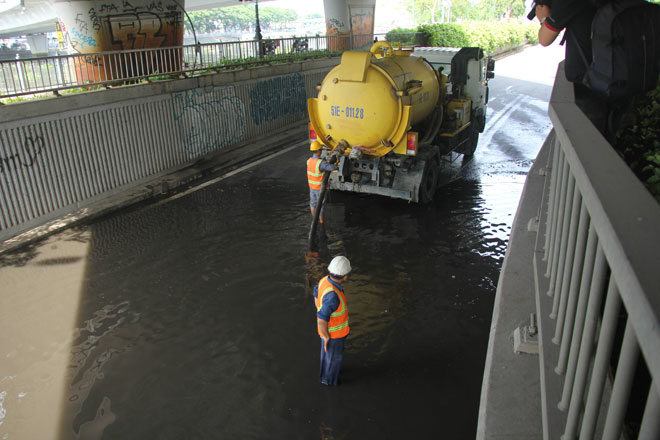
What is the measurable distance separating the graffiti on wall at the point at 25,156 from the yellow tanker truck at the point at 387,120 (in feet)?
16.9

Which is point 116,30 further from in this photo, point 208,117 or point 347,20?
point 347,20

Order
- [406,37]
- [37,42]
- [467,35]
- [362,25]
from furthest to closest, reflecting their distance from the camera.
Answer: [37,42], [467,35], [406,37], [362,25]

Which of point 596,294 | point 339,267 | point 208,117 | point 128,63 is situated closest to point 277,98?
point 208,117

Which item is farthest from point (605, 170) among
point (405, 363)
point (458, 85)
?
point (458, 85)

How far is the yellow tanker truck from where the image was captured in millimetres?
8836

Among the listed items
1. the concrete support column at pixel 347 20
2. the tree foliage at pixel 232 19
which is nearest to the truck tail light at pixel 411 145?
the concrete support column at pixel 347 20

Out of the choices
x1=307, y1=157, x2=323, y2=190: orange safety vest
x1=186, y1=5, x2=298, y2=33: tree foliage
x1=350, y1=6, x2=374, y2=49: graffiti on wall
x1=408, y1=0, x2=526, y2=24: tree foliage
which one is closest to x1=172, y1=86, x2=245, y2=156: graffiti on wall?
x1=307, y1=157, x2=323, y2=190: orange safety vest

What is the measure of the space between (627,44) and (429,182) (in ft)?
22.1

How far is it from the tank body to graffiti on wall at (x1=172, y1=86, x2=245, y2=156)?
463 cm

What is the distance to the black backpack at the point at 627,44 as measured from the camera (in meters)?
3.71

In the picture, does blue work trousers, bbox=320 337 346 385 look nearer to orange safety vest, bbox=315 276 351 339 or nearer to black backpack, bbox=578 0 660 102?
orange safety vest, bbox=315 276 351 339

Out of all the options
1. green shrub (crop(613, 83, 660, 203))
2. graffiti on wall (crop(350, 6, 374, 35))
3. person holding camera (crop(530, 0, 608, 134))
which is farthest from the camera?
graffiti on wall (crop(350, 6, 374, 35))

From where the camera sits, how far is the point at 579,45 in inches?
175

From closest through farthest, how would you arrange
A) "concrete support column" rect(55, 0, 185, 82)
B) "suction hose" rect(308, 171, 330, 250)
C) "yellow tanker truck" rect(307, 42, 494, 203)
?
1. "suction hose" rect(308, 171, 330, 250)
2. "yellow tanker truck" rect(307, 42, 494, 203)
3. "concrete support column" rect(55, 0, 185, 82)
